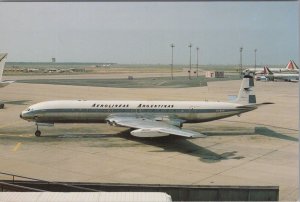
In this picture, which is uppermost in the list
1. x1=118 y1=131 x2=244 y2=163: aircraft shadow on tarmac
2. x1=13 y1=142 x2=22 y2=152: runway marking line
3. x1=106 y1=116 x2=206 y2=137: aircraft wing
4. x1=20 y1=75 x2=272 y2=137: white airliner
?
x1=20 y1=75 x2=272 y2=137: white airliner

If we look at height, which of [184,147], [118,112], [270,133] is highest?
[118,112]

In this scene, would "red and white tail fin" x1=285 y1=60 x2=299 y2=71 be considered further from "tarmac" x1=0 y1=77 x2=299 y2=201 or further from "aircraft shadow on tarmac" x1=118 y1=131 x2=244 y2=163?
"aircraft shadow on tarmac" x1=118 y1=131 x2=244 y2=163

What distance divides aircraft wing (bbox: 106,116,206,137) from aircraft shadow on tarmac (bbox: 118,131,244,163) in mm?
1479

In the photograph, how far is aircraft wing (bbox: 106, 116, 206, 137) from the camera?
34344mm

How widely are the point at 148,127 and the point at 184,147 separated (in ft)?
12.6

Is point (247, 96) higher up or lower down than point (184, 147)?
higher up

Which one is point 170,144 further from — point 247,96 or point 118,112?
point 247,96

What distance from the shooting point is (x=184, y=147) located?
35594mm

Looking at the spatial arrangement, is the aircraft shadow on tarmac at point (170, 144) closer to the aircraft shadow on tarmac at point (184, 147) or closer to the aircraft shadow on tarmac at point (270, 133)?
the aircraft shadow on tarmac at point (184, 147)

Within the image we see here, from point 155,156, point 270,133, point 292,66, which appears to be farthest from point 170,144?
point 292,66

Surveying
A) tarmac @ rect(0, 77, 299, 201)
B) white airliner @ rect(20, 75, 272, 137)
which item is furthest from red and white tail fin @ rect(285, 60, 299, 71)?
white airliner @ rect(20, 75, 272, 137)

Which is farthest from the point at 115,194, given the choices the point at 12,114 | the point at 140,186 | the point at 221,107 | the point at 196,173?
the point at 12,114

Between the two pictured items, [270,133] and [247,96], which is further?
[270,133]

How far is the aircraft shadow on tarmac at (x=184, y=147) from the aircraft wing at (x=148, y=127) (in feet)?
4.85
